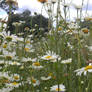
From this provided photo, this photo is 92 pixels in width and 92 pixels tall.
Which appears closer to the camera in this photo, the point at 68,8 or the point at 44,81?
the point at 44,81

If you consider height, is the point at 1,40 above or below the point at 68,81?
above

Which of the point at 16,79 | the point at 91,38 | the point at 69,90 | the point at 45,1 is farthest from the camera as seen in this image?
the point at 45,1

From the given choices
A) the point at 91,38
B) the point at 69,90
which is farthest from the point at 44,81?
the point at 91,38

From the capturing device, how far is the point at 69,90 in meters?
0.95

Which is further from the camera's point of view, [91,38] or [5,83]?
[5,83]

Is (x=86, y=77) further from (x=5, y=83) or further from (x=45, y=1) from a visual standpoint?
(x=45, y=1)

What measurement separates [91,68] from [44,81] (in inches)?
18.0

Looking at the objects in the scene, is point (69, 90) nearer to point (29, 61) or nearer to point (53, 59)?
point (53, 59)

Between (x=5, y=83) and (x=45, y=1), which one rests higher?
(x=45, y=1)

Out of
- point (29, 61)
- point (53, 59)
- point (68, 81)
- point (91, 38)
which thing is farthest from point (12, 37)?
point (91, 38)

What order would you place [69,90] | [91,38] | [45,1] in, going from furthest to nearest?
[45,1] → [69,90] → [91,38]

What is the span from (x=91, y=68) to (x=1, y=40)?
678 millimetres

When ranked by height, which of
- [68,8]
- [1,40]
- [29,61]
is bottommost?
[29,61]

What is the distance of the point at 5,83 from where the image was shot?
3.13 ft
